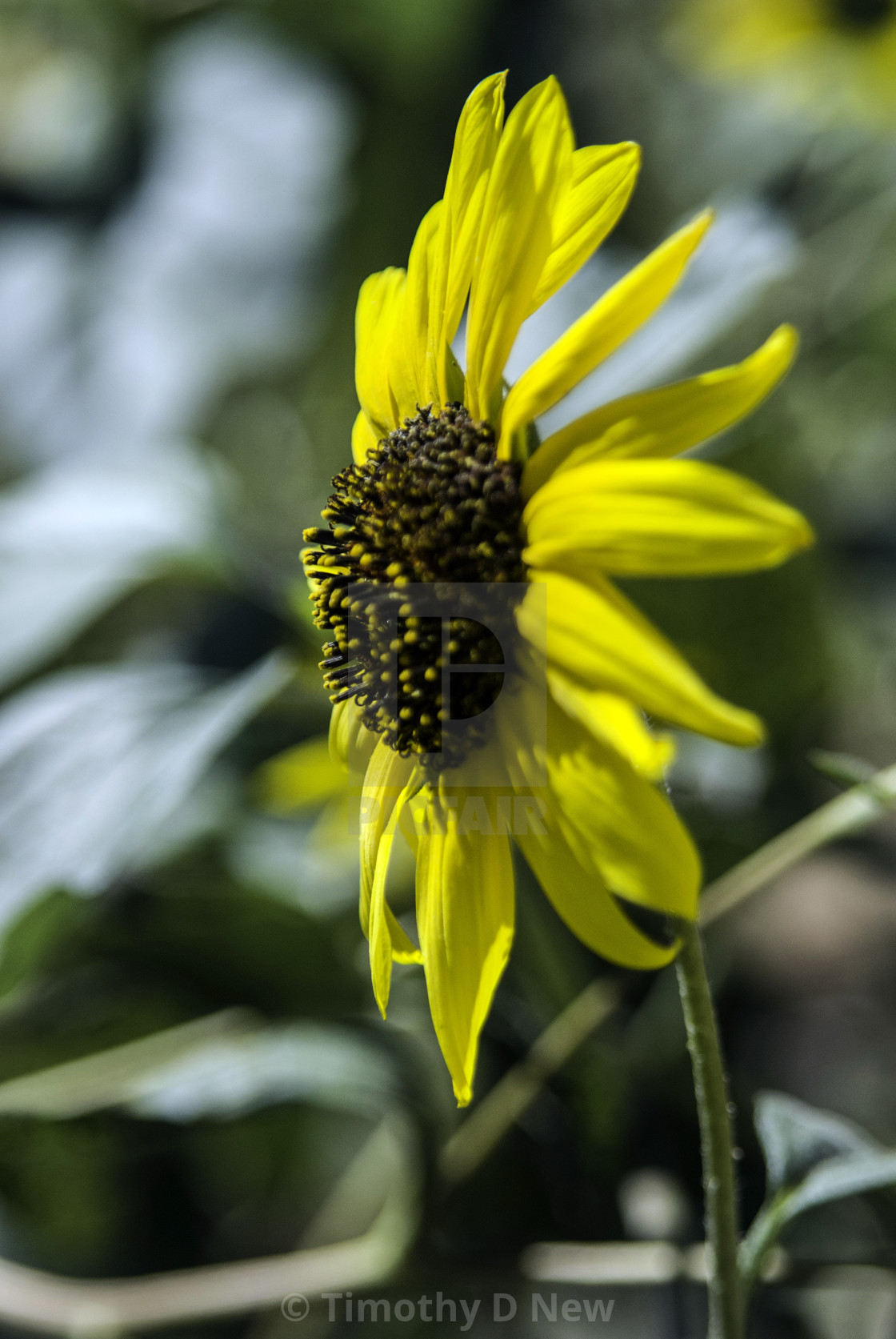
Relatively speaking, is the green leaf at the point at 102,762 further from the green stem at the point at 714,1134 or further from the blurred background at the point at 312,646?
the green stem at the point at 714,1134

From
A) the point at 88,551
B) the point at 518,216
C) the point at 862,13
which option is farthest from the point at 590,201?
the point at 862,13

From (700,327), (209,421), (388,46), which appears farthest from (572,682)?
(388,46)

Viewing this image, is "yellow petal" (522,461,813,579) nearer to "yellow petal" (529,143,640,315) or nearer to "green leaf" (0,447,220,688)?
"yellow petal" (529,143,640,315)

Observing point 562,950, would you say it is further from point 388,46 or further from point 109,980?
point 388,46

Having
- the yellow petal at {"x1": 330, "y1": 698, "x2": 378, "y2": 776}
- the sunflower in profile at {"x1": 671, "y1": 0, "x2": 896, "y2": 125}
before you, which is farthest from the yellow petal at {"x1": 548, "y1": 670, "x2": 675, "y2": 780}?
the sunflower in profile at {"x1": 671, "y1": 0, "x2": 896, "y2": 125}

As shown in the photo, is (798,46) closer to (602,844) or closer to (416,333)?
(416,333)

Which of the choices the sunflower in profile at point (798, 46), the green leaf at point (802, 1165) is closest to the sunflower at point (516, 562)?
the green leaf at point (802, 1165)
